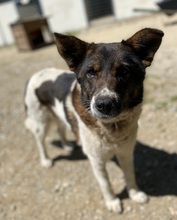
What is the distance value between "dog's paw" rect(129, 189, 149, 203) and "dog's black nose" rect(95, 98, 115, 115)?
160 cm

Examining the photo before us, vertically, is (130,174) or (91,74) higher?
(91,74)

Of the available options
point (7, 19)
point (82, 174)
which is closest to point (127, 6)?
point (7, 19)

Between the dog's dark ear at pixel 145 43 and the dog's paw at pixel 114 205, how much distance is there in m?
1.72

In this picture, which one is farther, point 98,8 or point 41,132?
point 98,8

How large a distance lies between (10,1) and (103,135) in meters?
15.7

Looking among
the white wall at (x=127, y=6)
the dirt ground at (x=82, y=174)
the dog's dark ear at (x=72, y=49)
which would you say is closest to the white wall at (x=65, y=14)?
the white wall at (x=127, y=6)

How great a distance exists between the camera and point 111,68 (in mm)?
2762

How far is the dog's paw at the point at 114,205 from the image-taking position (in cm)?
378

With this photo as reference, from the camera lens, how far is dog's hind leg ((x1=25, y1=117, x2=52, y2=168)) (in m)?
4.68

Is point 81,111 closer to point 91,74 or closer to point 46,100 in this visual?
point 91,74

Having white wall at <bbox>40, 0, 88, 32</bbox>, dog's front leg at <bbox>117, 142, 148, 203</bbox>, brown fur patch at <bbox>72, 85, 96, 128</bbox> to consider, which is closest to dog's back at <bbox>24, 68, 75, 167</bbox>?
brown fur patch at <bbox>72, 85, 96, 128</bbox>

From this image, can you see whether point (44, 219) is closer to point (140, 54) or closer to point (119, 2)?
point (140, 54)

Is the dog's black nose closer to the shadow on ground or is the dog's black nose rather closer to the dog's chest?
the dog's chest

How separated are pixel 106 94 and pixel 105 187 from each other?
1499 millimetres
